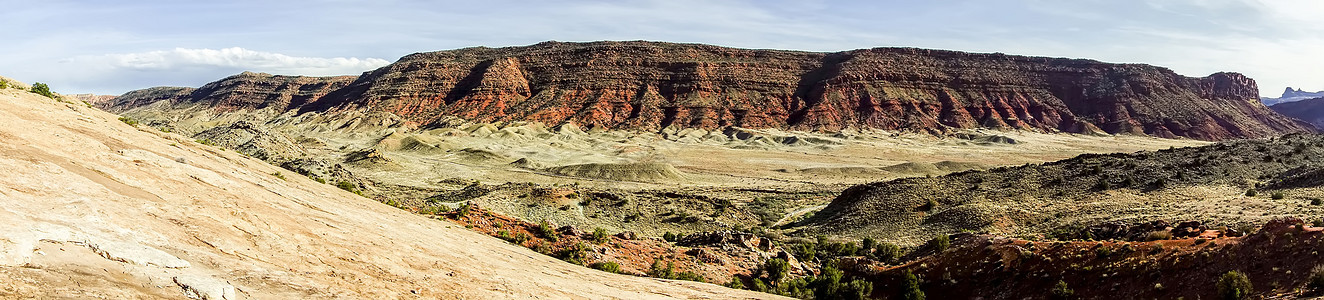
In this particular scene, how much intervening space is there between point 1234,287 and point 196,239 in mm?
17647

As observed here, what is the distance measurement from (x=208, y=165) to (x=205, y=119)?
186 metres

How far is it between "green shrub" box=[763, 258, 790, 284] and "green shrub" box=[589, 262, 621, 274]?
201 inches

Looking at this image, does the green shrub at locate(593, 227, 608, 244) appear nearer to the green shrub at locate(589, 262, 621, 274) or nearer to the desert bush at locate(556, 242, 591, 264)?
the desert bush at locate(556, 242, 591, 264)

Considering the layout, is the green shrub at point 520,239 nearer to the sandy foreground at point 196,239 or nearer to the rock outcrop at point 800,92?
the sandy foreground at point 196,239

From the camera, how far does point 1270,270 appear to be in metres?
13.4

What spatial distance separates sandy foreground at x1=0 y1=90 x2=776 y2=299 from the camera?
6824 mm

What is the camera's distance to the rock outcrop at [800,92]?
427 feet

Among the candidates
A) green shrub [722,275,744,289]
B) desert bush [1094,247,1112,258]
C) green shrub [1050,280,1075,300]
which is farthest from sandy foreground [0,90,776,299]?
desert bush [1094,247,1112,258]

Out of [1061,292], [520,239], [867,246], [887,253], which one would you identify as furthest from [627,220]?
[1061,292]

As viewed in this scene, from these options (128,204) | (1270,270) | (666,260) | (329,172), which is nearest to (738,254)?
(666,260)

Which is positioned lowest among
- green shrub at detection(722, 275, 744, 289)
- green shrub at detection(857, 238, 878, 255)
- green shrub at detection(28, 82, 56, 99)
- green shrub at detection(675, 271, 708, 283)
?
green shrub at detection(857, 238, 878, 255)

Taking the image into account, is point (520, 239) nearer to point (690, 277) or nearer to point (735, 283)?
point (690, 277)

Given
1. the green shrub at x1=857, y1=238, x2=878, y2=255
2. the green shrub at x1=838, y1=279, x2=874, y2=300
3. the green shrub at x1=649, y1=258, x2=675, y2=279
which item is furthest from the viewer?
the green shrub at x1=857, y1=238, x2=878, y2=255

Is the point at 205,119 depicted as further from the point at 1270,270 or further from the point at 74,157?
the point at 1270,270
